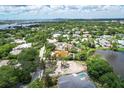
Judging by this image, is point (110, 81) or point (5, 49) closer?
point (110, 81)

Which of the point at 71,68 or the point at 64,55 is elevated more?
the point at 64,55

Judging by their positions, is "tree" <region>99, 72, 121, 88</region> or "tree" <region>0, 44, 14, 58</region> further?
"tree" <region>0, 44, 14, 58</region>

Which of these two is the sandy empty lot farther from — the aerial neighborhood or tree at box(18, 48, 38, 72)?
tree at box(18, 48, 38, 72)

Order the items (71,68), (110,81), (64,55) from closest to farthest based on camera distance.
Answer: (110,81) → (71,68) → (64,55)

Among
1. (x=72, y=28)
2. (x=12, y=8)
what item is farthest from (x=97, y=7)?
(x=12, y=8)

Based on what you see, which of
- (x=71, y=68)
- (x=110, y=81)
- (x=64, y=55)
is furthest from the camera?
(x=64, y=55)

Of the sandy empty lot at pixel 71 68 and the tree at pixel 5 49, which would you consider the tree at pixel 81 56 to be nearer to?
the sandy empty lot at pixel 71 68

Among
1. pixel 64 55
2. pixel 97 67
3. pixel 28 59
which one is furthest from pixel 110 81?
pixel 28 59

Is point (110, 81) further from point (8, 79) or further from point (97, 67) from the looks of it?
point (8, 79)

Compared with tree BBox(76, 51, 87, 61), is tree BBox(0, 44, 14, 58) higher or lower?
higher

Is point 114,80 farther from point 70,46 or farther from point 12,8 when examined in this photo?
point 12,8

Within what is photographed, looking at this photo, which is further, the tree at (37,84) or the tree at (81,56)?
the tree at (81,56)

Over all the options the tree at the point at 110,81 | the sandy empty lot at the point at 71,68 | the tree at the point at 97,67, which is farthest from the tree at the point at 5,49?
the tree at the point at 110,81

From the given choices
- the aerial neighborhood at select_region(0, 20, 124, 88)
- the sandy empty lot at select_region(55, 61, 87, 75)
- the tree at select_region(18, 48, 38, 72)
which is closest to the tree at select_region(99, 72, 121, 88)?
the aerial neighborhood at select_region(0, 20, 124, 88)
